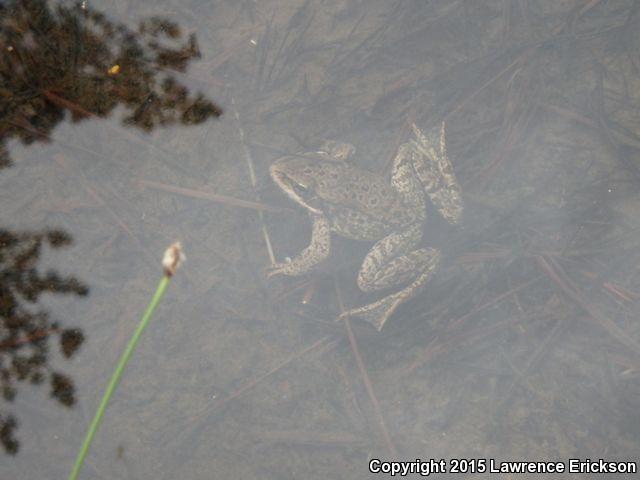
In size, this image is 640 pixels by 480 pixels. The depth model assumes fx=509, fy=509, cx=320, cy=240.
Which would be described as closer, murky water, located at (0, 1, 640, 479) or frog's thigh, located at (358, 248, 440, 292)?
murky water, located at (0, 1, 640, 479)

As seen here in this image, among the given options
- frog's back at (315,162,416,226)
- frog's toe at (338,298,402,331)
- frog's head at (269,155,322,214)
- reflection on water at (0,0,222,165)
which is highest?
reflection on water at (0,0,222,165)

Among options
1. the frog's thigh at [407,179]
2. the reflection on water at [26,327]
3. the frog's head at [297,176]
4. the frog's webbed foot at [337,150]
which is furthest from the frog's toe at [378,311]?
the reflection on water at [26,327]

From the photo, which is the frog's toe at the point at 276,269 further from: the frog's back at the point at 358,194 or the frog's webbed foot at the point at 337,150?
the frog's webbed foot at the point at 337,150

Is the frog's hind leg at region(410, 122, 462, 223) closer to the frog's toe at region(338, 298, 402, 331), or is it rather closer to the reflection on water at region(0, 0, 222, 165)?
the frog's toe at region(338, 298, 402, 331)

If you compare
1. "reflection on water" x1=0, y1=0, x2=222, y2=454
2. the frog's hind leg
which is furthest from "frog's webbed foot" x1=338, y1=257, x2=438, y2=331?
"reflection on water" x1=0, y1=0, x2=222, y2=454

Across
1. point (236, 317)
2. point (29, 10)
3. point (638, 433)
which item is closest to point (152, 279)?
point (236, 317)

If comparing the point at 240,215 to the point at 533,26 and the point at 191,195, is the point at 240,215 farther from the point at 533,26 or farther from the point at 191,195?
the point at 533,26

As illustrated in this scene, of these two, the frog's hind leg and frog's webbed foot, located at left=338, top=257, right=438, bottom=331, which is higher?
the frog's hind leg
